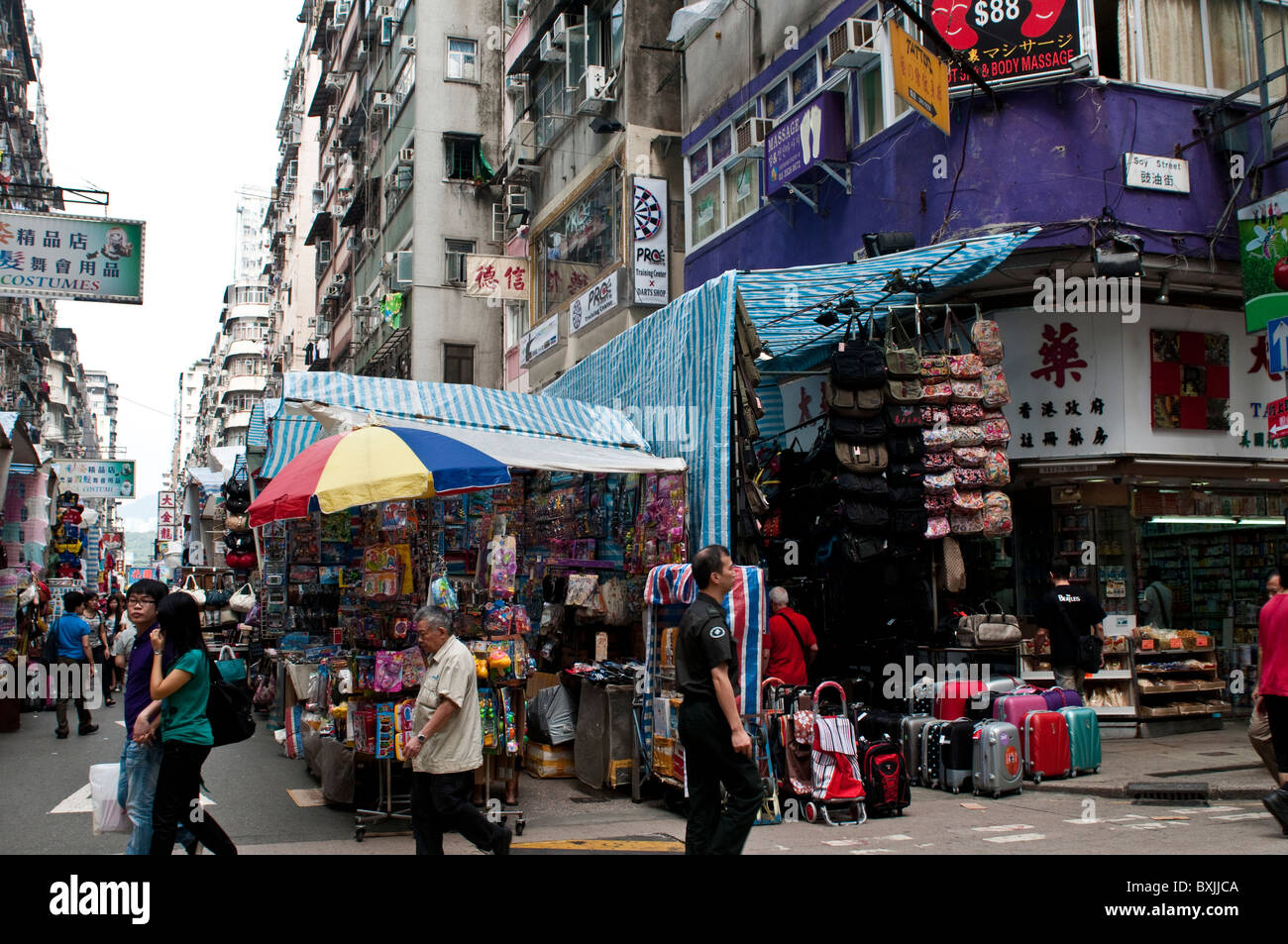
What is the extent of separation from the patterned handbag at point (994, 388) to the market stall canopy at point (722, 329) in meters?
0.96

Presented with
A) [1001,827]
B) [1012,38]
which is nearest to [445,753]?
[1001,827]

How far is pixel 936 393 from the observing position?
32.4 feet

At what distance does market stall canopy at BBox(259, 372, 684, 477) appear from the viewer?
10.1 m

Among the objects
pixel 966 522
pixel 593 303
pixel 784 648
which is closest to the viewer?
pixel 784 648

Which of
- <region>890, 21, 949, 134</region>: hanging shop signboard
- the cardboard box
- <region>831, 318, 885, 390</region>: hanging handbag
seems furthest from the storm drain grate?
<region>890, 21, 949, 134</region>: hanging shop signboard

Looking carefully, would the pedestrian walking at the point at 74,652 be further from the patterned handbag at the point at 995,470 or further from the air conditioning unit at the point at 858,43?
the air conditioning unit at the point at 858,43

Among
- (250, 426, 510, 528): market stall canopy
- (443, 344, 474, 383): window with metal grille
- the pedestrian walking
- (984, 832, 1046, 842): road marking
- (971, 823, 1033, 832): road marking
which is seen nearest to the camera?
(984, 832, 1046, 842): road marking

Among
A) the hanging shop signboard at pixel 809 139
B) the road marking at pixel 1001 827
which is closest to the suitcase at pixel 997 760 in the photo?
the road marking at pixel 1001 827

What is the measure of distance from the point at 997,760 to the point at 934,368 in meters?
3.39

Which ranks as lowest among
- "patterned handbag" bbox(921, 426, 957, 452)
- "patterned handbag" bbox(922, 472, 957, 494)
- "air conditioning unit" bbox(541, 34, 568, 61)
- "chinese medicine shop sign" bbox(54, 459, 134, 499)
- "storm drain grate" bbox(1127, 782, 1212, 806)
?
"storm drain grate" bbox(1127, 782, 1212, 806)

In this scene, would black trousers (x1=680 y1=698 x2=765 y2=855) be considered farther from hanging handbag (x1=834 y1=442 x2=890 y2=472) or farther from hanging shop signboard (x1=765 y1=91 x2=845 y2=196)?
hanging shop signboard (x1=765 y1=91 x2=845 y2=196)

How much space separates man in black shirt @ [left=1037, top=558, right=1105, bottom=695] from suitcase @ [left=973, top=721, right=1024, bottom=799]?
1.29 m

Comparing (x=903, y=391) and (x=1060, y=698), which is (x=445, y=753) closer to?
(x=903, y=391)
